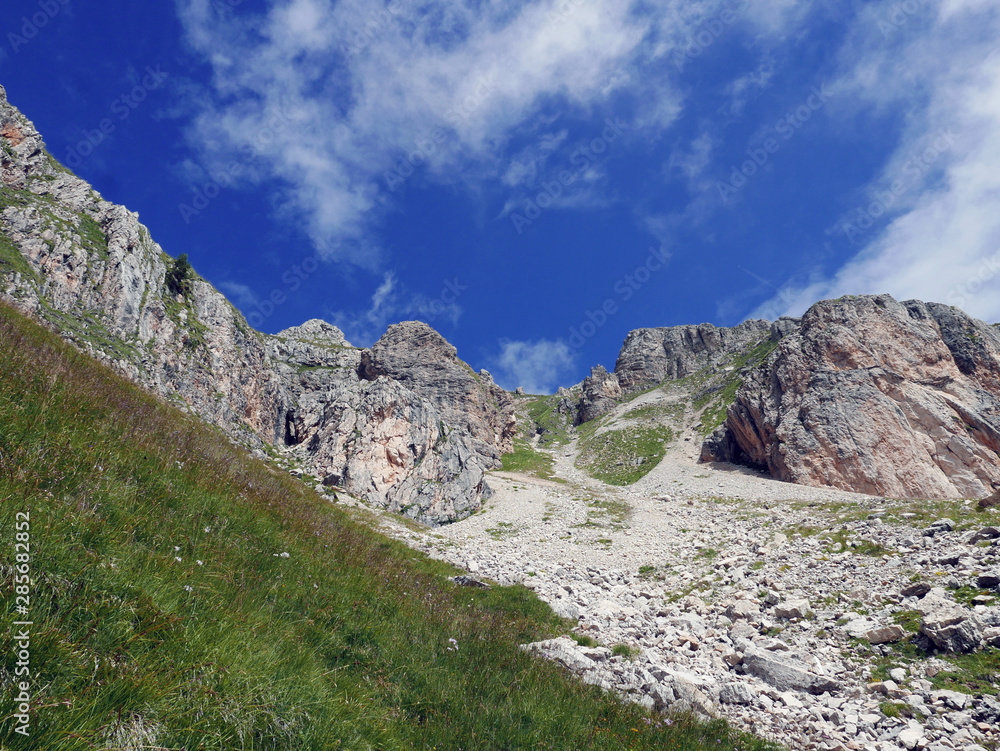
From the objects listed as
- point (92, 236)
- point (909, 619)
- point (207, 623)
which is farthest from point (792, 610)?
point (92, 236)

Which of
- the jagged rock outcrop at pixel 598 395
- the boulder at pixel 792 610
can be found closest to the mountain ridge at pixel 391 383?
the boulder at pixel 792 610

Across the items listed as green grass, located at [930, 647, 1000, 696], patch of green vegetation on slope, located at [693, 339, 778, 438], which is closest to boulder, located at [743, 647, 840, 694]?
green grass, located at [930, 647, 1000, 696]

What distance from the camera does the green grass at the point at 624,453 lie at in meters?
66.4

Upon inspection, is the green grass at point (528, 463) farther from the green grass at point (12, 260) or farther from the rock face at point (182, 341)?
the green grass at point (12, 260)

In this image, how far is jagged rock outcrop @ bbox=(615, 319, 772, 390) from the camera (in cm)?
13462

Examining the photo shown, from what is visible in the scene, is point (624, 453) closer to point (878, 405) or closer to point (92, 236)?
point (878, 405)

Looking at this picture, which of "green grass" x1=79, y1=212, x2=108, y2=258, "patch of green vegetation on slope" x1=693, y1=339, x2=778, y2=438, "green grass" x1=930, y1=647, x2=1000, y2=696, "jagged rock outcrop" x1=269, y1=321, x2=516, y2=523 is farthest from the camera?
"patch of green vegetation on slope" x1=693, y1=339, x2=778, y2=438

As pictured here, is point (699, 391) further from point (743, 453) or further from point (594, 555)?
point (594, 555)

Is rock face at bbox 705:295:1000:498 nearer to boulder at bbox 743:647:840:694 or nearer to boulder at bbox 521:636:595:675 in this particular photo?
boulder at bbox 743:647:840:694

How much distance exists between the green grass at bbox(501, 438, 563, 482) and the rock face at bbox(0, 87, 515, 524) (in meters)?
18.9

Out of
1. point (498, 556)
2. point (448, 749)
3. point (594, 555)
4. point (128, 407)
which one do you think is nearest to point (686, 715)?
point (448, 749)

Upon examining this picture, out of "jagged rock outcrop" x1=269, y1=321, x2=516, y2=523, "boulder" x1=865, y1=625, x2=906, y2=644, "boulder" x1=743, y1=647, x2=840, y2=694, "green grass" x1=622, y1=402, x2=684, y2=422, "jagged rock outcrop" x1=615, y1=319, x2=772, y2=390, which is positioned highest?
"jagged rock outcrop" x1=615, y1=319, x2=772, y2=390

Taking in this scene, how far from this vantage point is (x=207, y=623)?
3627mm

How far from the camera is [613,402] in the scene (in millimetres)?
127250
